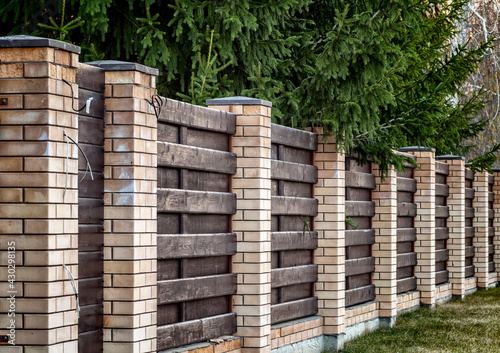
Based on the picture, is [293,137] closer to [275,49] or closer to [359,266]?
[275,49]

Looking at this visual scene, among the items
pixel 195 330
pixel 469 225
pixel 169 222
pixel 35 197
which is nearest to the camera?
pixel 35 197

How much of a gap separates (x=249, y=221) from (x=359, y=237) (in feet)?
12.6

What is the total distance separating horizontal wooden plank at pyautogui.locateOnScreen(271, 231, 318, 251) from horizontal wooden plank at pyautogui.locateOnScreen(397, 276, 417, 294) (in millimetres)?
3775

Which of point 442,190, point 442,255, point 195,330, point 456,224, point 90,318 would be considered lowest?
A: point 195,330

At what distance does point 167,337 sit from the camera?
6.31 metres

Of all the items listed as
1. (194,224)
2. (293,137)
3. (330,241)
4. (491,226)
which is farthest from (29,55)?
(491,226)

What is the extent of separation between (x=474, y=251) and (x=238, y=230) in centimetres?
1119

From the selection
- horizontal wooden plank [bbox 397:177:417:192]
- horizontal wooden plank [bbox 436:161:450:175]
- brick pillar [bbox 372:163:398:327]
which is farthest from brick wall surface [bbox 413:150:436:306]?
brick pillar [bbox 372:163:398:327]

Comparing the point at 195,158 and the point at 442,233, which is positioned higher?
the point at 195,158

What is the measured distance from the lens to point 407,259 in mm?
13328

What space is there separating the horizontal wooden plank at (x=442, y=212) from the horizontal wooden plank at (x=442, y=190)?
0.23 meters

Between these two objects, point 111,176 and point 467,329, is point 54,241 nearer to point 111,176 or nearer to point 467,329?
point 111,176

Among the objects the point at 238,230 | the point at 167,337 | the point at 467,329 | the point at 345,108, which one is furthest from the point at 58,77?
the point at 467,329

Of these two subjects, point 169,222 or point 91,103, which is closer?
point 91,103
